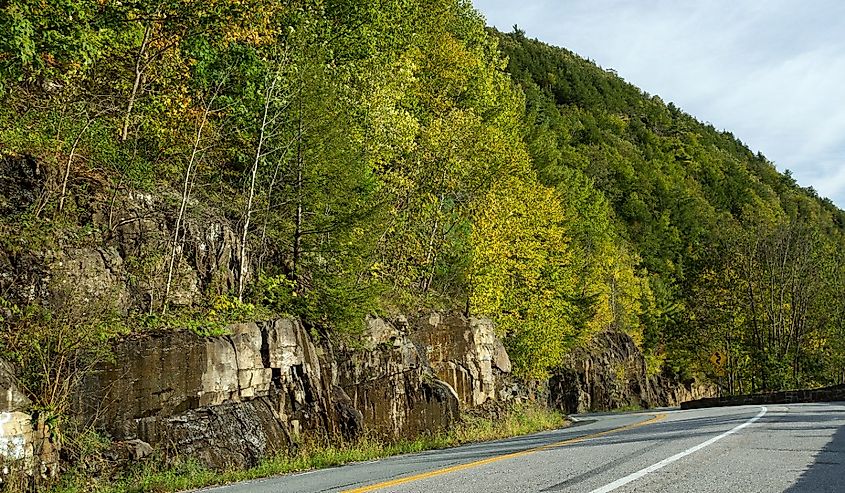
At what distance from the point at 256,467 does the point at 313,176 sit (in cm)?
897

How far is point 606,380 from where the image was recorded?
162ft

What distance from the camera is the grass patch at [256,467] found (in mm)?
10875

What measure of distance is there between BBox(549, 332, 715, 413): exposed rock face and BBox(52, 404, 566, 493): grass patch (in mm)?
26758

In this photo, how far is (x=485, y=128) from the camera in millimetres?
28312

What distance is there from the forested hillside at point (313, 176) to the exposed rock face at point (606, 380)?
3871mm

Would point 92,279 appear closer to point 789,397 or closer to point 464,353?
point 464,353

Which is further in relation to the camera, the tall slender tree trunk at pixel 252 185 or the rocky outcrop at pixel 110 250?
the tall slender tree trunk at pixel 252 185

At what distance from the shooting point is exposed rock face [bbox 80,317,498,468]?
12898mm

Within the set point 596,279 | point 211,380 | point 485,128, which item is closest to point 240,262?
point 211,380

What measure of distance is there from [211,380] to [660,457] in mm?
9054

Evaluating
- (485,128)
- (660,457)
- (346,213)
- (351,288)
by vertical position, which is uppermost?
(485,128)

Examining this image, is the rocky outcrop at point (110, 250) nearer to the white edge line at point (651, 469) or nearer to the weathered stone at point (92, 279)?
the weathered stone at point (92, 279)

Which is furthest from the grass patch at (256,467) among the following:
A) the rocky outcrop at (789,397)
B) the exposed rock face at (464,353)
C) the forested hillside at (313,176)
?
the rocky outcrop at (789,397)

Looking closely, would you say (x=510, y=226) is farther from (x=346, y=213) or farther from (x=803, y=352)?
(x=803, y=352)
